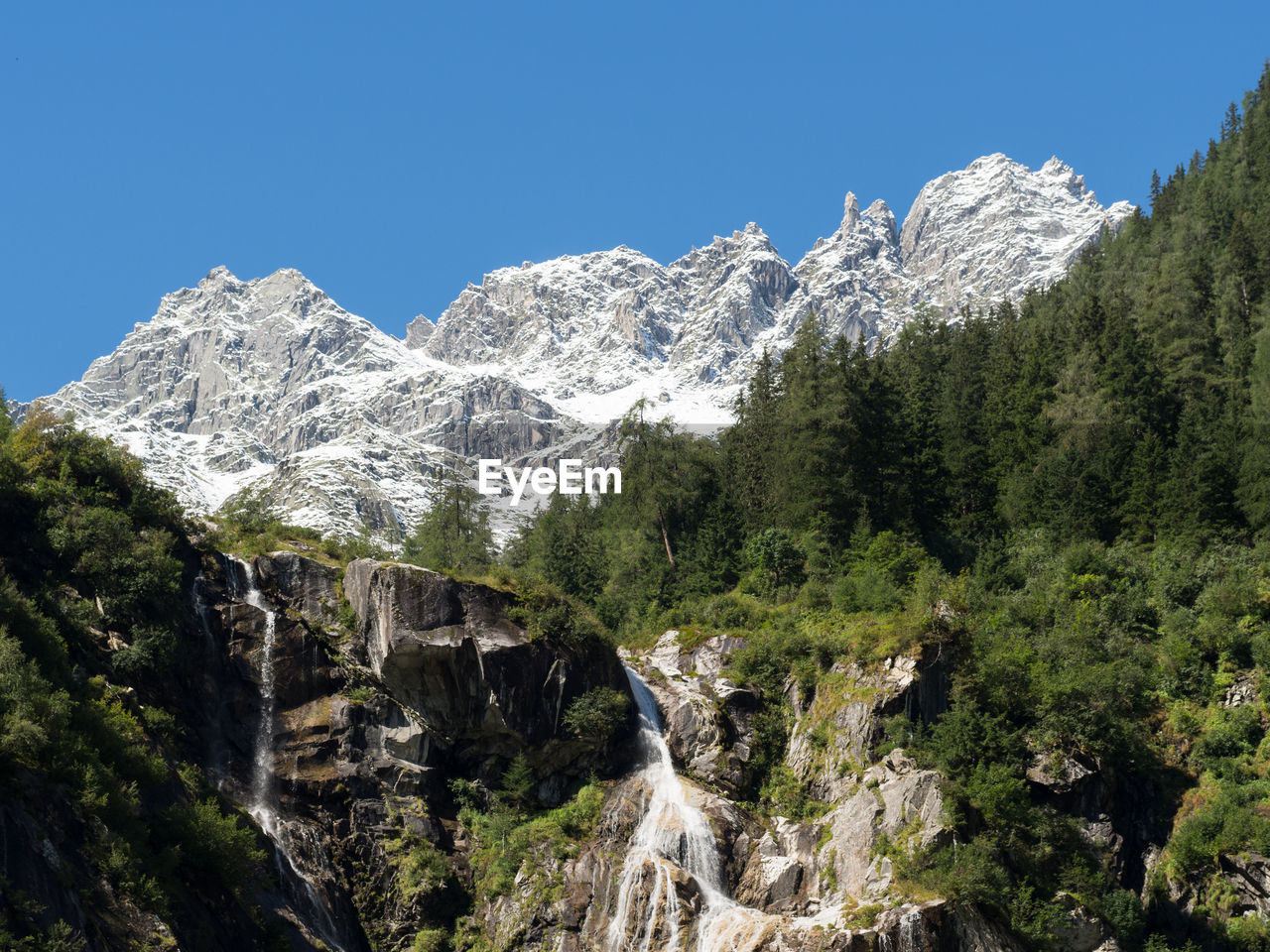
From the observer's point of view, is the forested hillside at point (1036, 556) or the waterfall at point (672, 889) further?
the forested hillside at point (1036, 556)

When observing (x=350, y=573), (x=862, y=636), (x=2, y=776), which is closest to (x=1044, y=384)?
(x=862, y=636)

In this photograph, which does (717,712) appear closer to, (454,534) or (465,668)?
(465,668)

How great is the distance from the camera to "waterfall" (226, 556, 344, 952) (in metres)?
38.8

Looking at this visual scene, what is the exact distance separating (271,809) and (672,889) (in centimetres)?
1683

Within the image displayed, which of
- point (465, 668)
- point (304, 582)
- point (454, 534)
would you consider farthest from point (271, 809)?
point (454, 534)

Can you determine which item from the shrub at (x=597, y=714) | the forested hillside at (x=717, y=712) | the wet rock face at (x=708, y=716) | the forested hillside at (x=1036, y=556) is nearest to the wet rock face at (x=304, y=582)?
the forested hillside at (x=717, y=712)

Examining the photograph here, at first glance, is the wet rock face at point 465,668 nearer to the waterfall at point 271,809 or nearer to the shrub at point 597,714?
the shrub at point 597,714

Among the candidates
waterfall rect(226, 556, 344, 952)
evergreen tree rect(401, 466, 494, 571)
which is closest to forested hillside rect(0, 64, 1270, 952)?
waterfall rect(226, 556, 344, 952)

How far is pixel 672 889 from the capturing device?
1561 inches

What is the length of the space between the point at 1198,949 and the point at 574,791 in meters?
25.1

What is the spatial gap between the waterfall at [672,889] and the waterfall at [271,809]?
36.5 ft

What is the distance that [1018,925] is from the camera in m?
36.4

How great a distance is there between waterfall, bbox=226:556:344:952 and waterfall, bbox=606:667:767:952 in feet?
36.5

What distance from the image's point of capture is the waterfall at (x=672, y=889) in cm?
3822
